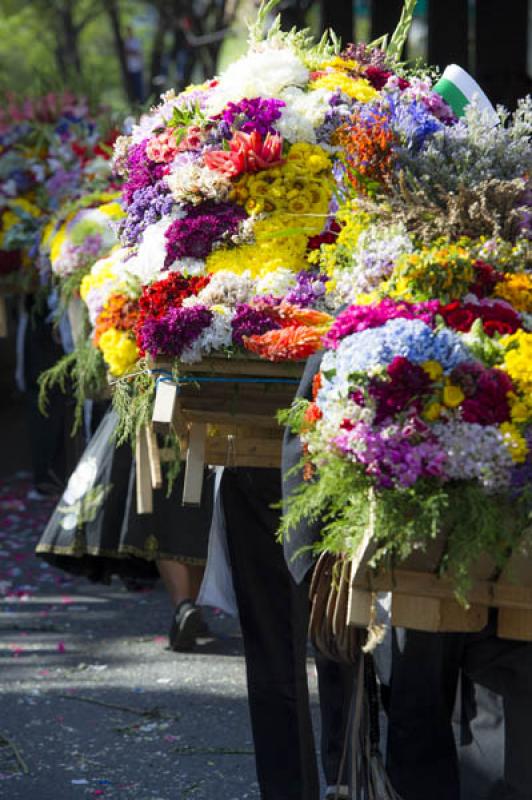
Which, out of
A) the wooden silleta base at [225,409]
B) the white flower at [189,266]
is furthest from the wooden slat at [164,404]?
the white flower at [189,266]

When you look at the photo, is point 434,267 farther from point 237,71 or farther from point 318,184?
point 237,71

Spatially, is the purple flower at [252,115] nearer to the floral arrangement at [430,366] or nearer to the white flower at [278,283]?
the white flower at [278,283]

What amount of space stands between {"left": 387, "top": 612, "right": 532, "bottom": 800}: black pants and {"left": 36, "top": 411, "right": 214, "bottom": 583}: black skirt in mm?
2578

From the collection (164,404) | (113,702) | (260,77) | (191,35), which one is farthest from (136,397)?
(191,35)

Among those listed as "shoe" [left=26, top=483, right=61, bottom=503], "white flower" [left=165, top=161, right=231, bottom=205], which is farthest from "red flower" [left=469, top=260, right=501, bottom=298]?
"shoe" [left=26, top=483, right=61, bottom=503]

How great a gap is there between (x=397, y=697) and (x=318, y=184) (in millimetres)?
1465

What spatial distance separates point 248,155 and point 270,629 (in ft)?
4.39

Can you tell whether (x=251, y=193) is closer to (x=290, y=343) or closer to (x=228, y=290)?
(x=228, y=290)

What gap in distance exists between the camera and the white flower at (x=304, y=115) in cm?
419

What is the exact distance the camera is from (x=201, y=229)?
4.19 m

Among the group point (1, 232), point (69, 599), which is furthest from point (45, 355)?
point (69, 599)

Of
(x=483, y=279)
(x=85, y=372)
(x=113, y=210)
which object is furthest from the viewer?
(x=113, y=210)

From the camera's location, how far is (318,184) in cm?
415

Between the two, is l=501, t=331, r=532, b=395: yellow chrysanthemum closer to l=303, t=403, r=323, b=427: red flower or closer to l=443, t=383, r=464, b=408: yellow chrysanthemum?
l=443, t=383, r=464, b=408: yellow chrysanthemum
